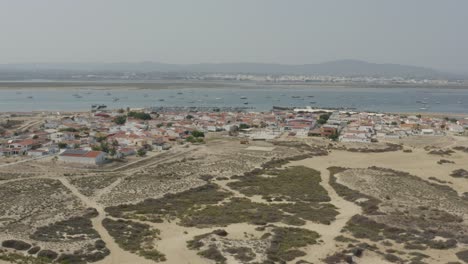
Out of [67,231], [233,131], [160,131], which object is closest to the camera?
[67,231]

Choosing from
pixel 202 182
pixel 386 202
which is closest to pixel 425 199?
pixel 386 202

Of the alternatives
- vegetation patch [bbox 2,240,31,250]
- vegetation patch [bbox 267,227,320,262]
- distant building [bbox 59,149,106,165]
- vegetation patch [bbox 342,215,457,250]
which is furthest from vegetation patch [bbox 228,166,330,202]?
vegetation patch [bbox 2,240,31,250]

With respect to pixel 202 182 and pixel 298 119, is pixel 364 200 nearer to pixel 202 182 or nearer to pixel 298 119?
pixel 202 182

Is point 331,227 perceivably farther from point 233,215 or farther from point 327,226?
point 233,215

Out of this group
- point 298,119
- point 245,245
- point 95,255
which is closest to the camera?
point 95,255

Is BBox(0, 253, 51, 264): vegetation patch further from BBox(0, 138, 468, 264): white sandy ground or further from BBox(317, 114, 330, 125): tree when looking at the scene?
BBox(317, 114, 330, 125): tree

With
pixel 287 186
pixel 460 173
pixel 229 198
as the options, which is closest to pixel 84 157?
pixel 229 198

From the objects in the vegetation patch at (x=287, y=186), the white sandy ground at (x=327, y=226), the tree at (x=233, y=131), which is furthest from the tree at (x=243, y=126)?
the vegetation patch at (x=287, y=186)
